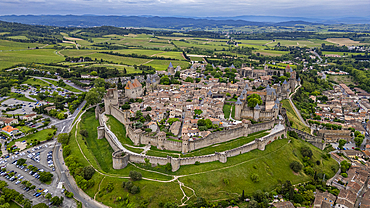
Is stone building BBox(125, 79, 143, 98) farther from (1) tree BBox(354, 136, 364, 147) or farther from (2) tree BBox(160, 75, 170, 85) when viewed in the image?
(1) tree BBox(354, 136, 364, 147)

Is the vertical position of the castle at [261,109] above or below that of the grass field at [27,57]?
below

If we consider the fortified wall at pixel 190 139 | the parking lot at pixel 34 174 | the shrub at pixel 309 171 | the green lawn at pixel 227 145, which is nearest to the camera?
the parking lot at pixel 34 174

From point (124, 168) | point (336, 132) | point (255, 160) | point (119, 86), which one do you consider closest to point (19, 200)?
point (124, 168)

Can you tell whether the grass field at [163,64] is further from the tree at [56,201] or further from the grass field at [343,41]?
the grass field at [343,41]

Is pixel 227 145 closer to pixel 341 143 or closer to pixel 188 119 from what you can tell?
pixel 188 119

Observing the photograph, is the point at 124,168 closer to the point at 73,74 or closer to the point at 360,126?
the point at 360,126

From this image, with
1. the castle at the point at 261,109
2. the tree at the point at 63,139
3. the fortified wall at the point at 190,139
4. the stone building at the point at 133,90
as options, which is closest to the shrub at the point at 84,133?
the tree at the point at 63,139
